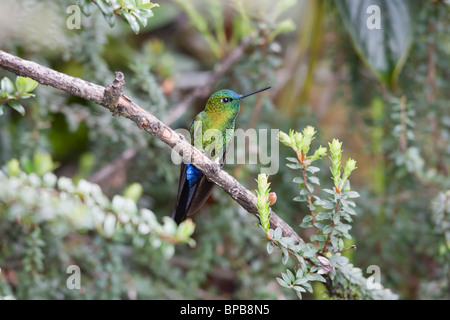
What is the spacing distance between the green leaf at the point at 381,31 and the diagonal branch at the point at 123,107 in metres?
1.09

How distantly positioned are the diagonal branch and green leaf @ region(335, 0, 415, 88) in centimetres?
109

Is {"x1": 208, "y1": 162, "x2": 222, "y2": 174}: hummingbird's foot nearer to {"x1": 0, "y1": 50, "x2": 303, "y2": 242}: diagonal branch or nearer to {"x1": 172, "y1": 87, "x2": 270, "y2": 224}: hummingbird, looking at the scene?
{"x1": 0, "y1": 50, "x2": 303, "y2": 242}: diagonal branch

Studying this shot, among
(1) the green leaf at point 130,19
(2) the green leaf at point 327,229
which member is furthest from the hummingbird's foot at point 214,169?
(1) the green leaf at point 130,19

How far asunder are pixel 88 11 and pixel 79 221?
69 centimetres

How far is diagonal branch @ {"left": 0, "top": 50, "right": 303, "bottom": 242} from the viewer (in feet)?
4.34

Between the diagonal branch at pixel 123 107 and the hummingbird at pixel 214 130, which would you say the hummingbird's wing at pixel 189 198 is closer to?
the hummingbird at pixel 214 130

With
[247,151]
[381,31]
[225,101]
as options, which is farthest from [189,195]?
[381,31]

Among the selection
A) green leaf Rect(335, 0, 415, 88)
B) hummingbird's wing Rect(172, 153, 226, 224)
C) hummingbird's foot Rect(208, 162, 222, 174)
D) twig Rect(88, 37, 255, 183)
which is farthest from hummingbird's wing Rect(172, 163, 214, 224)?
green leaf Rect(335, 0, 415, 88)

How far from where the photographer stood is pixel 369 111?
322cm

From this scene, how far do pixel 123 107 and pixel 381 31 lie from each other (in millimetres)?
1480

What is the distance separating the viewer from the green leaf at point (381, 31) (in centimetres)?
215

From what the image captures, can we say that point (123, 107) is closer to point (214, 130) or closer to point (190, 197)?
point (190, 197)

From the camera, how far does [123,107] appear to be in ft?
4.47

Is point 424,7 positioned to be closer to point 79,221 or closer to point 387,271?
point 387,271
